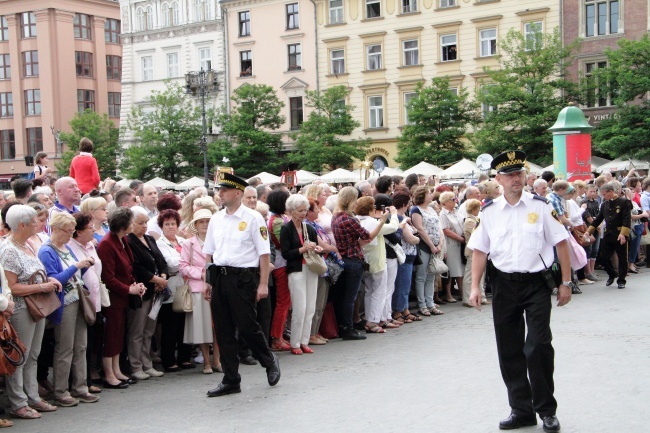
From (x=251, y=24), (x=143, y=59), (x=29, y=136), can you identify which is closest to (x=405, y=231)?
(x=251, y=24)

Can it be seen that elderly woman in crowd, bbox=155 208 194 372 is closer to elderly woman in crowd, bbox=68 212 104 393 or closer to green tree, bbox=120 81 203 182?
elderly woman in crowd, bbox=68 212 104 393

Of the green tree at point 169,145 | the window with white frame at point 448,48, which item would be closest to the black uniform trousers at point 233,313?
the window with white frame at point 448,48

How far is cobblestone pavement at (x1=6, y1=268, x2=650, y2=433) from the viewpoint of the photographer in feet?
Answer: 23.8

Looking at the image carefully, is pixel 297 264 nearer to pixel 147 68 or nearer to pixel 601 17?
pixel 601 17

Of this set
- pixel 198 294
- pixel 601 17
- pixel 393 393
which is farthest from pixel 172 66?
pixel 393 393

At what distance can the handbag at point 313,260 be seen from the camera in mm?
10930

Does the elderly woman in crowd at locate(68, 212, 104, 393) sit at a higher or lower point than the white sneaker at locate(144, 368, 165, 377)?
higher

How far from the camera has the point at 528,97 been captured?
141ft

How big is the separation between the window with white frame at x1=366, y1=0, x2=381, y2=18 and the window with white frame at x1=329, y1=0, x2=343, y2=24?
1972 mm

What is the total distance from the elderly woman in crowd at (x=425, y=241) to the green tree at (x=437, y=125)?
1286 inches

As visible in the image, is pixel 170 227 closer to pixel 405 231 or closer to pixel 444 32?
pixel 405 231

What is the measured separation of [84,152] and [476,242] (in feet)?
29.2

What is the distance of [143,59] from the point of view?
6456 cm

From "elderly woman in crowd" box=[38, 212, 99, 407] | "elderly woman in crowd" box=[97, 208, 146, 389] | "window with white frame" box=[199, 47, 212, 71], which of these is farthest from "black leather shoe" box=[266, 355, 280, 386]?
"window with white frame" box=[199, 47, 212, 71]
